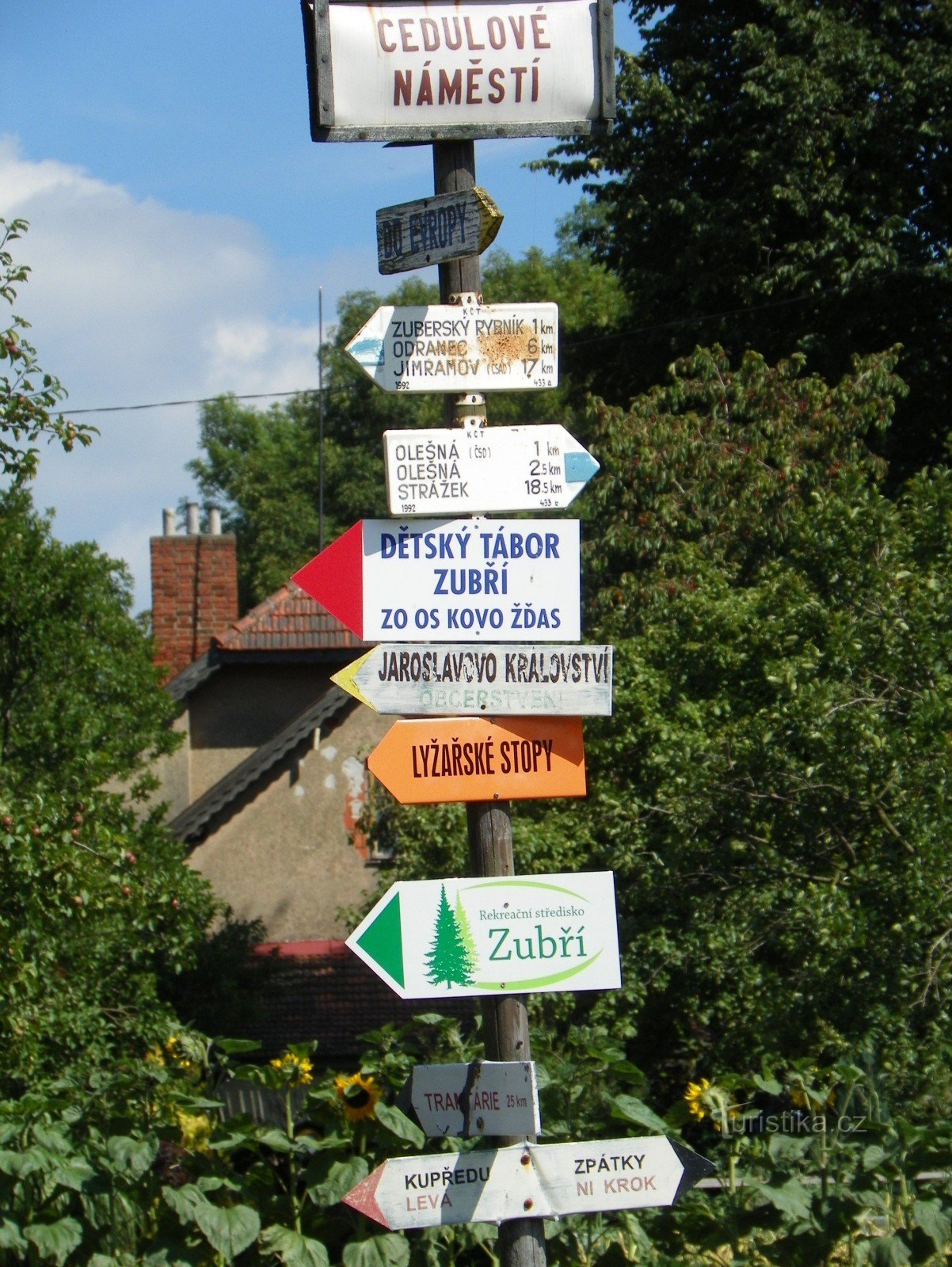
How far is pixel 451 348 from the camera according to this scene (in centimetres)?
397

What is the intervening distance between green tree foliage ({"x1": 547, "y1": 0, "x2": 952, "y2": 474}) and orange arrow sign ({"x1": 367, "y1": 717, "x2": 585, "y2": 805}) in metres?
12.2

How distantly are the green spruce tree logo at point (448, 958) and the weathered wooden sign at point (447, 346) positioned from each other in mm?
1459

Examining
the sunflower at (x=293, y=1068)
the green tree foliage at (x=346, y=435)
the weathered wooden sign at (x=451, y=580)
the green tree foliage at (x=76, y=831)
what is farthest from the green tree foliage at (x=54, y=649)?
the green tree foliage at (x=346, y=435)

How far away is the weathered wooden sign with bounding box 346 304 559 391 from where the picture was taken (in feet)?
13.0

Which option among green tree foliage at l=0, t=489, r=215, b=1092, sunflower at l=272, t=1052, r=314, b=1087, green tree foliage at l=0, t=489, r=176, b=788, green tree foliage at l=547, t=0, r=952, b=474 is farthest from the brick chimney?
sunflower at l=272, t=1052, r=314, b=1087

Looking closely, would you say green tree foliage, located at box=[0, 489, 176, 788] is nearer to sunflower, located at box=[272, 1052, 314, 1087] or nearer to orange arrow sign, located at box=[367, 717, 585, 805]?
sunflower, located at box=[272, 1052, 314, 1087]

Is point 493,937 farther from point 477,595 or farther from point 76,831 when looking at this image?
point 76,831

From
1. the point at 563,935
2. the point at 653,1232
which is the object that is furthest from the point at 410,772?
the point at 653,1232

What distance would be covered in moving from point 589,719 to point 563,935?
566 centimetres

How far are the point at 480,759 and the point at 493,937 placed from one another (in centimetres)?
47

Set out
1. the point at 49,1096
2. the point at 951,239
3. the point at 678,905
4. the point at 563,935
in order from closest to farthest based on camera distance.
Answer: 1. the point at 563,935
2. the point at 49,1096
3. the point at 678,905
4. the point at 951,239

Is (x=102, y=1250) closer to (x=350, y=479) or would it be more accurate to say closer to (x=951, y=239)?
(x=951, y=239)

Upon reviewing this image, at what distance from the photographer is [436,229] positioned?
3.97 meters

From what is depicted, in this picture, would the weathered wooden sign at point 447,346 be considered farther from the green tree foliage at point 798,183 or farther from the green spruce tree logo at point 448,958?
the green tree foliage at point 798,183
